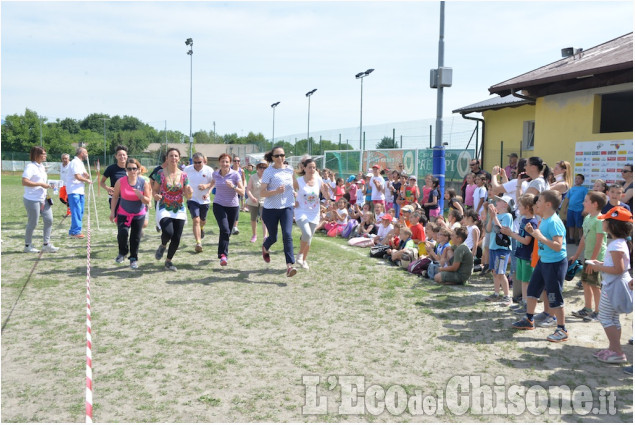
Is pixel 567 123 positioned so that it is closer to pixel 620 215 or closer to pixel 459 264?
pixel 459 264

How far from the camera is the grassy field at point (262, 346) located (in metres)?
4.05

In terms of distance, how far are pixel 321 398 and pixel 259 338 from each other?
5.01 ft

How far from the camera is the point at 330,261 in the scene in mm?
9750

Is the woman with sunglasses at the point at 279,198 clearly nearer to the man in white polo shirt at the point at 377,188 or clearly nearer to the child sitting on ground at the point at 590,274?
the child sitting on ground at the point at 590,274

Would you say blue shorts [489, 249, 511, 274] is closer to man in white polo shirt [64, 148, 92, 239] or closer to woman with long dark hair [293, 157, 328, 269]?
woman with long dark hair [293, 157, 328, 269]

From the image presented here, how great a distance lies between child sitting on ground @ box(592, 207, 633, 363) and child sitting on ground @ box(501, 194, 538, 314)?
3.95 feet

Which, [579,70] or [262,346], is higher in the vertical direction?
[579,70]

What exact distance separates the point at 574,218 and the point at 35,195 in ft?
34.0

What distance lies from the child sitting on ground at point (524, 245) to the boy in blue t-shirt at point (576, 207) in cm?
514

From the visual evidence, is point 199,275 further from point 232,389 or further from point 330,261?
point 232,389

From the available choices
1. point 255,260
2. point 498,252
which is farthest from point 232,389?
point 255,260

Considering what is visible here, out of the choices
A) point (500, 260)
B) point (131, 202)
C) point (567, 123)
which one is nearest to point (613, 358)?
point (500, 260)

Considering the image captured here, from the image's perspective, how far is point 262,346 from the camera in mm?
5352

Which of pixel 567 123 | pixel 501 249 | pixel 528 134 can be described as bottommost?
pixel 501 249
